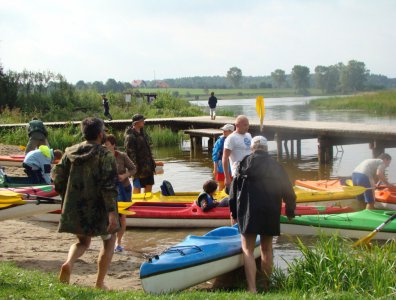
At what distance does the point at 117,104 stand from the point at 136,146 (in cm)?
3175

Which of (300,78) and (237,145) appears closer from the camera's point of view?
(237,145)

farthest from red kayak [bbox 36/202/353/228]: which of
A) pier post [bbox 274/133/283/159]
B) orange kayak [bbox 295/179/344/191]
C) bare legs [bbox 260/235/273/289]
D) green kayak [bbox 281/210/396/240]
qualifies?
pier post [bbox 274/133/283/159]

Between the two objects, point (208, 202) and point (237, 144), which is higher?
point (237, 144)

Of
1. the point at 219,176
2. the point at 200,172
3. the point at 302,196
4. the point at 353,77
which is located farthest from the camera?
the point at 353,77

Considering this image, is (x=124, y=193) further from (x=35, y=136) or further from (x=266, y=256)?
(x=35, y=136)

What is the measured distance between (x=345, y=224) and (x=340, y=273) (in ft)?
10.0

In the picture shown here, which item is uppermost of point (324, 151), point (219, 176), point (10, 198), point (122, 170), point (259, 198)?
point (122, 170)

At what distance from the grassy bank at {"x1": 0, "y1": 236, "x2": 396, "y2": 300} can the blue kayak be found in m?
0.31

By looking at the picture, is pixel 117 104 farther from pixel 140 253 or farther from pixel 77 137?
pixel 140 253

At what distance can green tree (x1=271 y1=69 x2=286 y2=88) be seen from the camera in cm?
18350

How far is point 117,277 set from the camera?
6.98 meters

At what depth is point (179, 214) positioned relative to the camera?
993 cm

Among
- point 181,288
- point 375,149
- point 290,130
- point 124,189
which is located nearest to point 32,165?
point 124,189

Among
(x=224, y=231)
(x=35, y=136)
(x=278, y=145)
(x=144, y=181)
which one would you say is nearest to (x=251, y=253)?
(x=224, y=231)
